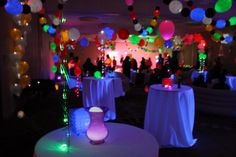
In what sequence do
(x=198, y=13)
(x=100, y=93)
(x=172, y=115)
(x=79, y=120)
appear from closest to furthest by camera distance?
1. (x=79, y=120)
2. (x=172, y=115)
3. (x=198, y=13)
4. (x=100, y=93)

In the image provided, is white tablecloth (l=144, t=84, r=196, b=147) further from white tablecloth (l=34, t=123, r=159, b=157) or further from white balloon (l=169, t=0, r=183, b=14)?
white tablecloth (l=34, t=123, r=159, b=157)

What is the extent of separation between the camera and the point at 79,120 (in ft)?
5.93

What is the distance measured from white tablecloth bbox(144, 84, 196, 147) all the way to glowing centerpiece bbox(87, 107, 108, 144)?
2.10 meters

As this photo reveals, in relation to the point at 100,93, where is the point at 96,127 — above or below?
above

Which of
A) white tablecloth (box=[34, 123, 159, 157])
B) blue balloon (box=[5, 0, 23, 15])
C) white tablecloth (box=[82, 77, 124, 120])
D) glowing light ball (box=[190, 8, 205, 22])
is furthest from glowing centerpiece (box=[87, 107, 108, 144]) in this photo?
white tablecloth (box=[82, 77, 124, 120])

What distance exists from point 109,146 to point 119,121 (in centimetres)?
354

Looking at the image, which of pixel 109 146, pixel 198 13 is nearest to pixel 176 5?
pixel 198 13

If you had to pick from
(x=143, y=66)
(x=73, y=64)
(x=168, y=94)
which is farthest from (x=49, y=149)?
(x=143, y=66)

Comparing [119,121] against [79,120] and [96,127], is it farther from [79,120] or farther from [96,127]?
[96,127]

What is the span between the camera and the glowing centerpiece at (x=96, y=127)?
1623 mm

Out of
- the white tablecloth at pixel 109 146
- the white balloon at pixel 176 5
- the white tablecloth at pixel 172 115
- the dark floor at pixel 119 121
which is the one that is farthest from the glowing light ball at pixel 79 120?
the white balloon at pixel 176 5

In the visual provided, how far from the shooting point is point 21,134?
4.28 meters

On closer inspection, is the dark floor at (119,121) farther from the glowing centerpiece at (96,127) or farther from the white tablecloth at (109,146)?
the glowing centerpiece at (96,127)

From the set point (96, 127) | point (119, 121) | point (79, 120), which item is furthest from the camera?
point (119, 121)
